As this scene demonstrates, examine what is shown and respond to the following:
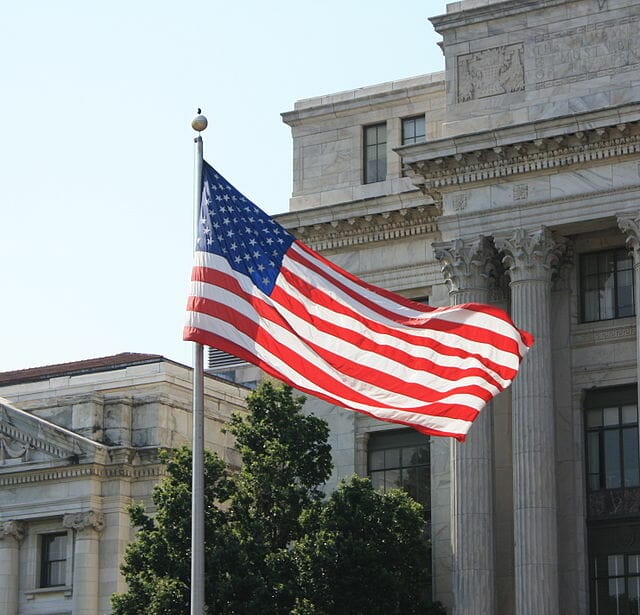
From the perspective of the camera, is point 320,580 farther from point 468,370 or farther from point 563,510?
point 468,370

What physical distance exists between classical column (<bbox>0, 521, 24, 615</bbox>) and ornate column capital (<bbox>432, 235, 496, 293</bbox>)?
17.5 m

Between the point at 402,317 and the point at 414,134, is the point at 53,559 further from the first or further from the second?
the point at 402,317

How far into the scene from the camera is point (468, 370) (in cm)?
3059

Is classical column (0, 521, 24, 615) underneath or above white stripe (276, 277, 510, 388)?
underneath

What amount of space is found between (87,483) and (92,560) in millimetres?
2280

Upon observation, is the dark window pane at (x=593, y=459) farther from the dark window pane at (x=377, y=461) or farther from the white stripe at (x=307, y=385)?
the white stripe at (x=307, y=385)

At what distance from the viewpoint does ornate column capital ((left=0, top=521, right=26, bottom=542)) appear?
5438 cm

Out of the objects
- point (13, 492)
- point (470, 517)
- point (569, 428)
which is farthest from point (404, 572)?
point (13, 492)

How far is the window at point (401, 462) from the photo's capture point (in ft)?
154

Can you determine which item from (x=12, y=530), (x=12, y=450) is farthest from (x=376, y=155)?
(x=12, y=530)

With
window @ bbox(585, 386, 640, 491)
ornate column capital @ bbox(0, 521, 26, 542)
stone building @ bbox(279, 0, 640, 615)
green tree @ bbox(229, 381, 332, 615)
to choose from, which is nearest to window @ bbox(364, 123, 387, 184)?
stone building @ bbox(279, 0, 640, 615)

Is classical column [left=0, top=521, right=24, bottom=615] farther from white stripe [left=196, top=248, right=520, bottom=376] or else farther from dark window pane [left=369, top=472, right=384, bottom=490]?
white stripe [left=196, top=248, right=520, bottom=376]

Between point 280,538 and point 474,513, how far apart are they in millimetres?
4632

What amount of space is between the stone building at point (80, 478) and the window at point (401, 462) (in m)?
8.00
